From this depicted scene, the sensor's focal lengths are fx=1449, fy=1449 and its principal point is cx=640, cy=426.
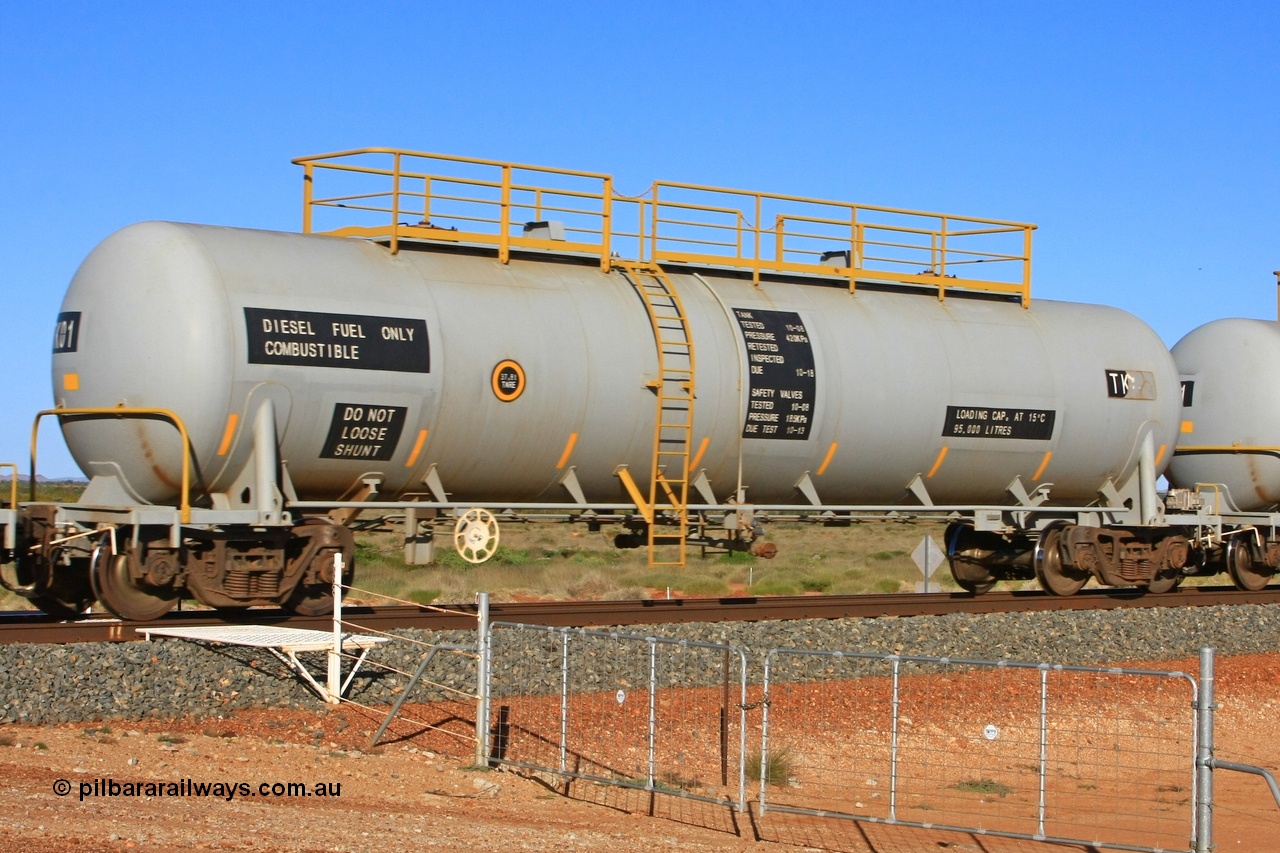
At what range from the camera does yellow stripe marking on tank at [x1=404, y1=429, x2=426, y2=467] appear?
14539 mm

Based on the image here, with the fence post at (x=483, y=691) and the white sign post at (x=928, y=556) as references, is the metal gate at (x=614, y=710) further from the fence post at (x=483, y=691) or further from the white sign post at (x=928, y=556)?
the white sign post at (x=928, y=556)

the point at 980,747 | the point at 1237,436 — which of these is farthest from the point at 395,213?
the point at 1237,436

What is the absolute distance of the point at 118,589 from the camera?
44.7 ft

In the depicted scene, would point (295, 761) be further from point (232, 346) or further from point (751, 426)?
point (751, 426)

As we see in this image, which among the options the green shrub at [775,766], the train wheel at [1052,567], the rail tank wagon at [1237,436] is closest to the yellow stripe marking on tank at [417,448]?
the green shrub at [775,766]

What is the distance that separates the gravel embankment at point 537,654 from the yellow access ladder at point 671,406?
1.64 m

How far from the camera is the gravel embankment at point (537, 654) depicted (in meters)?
11.3

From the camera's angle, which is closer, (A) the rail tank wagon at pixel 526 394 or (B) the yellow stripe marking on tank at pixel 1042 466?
(A) the rail tank wagon at pixel 526 394

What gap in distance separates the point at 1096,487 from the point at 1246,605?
240cm

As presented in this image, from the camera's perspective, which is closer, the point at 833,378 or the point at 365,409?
the point at 365,409

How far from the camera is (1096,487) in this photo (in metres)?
19.7

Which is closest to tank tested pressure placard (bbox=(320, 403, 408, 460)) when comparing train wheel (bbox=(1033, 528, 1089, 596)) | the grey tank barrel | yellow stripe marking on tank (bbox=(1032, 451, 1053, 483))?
the grey tank barrel

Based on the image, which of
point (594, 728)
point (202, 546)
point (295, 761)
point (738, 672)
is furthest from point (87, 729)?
point (738, 672)

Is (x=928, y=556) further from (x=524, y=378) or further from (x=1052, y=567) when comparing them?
(x=524, y=378)
